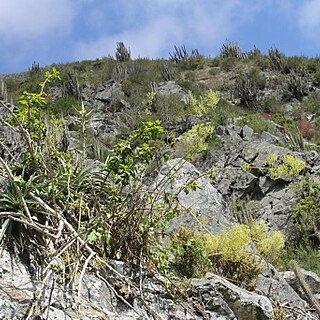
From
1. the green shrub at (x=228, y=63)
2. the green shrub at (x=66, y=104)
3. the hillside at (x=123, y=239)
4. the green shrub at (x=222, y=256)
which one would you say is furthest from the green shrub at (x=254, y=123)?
the green shrub at (x=222, y=256)

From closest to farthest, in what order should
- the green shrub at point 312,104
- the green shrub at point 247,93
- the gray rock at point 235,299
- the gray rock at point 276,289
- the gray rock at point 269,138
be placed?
the gray rock at point 235,299 → the gray rock at point 276,289 → the gray rock at point 269,138 → the green shrub at point 312,104 → the green shrub at point 247,93

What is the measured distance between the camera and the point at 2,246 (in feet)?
9.14

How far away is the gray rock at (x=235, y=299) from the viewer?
3299 mm

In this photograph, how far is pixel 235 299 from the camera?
3.43 metres

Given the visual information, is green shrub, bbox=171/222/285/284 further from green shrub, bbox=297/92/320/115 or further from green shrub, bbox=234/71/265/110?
green shrub, bbox=234/71/265/110

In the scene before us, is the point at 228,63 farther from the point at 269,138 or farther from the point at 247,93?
the point at 269,138

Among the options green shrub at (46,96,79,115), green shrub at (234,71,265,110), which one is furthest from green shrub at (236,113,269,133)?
green shrub at (46,96,79,115)

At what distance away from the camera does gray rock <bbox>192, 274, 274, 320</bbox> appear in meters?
3.30

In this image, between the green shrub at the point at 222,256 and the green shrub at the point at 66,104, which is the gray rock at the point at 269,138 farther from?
the green shrub at the point at 222,256

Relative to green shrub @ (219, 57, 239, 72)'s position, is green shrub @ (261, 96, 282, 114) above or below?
below

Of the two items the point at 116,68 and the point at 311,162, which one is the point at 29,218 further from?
the point at 116,68

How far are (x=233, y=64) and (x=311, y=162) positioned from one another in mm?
15457

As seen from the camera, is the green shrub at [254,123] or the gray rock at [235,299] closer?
the gray rock at [235,299]

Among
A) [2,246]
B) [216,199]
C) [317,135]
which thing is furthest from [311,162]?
[2,246]
